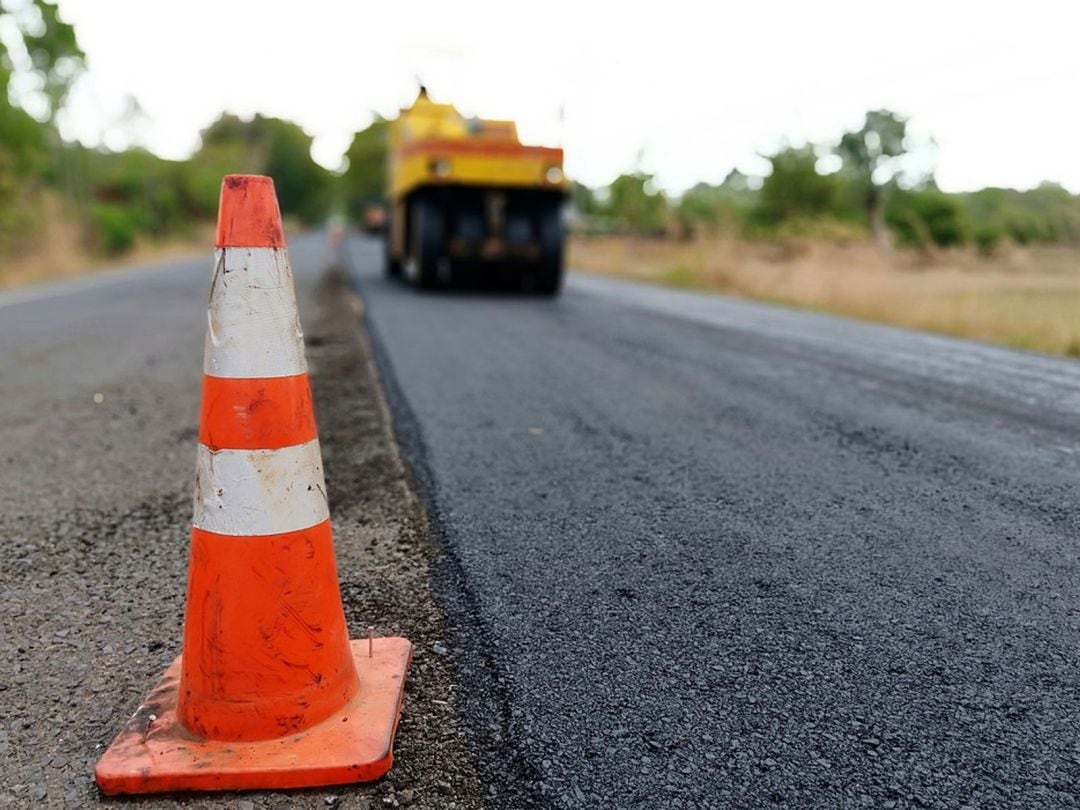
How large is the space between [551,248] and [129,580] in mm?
9496

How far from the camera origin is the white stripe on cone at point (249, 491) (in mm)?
1724

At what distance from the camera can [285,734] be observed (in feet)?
5.60

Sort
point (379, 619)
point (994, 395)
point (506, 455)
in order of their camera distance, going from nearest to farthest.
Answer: point (379, 619) → point (506, 455) → point (994, 395)

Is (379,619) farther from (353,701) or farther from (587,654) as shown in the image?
(587,654)

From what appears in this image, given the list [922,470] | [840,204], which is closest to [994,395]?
[922,470]

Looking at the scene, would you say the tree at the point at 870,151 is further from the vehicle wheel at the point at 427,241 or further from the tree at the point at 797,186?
the vehicle wheel at the point at 427,241

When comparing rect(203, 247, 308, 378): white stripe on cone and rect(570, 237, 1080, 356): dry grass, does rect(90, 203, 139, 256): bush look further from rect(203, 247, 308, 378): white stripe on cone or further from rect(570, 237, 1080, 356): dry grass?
rect(203, 247, 308, 378): white stripe on cone

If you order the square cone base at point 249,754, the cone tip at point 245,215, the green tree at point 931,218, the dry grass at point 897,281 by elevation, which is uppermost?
the green tree at point 931,218

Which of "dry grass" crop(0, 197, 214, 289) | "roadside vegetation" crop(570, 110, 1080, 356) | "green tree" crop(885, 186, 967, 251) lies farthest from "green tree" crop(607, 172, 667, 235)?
"dry grass" crop(0, 197, 214, 289)

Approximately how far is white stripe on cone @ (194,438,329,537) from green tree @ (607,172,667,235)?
29.5 meters

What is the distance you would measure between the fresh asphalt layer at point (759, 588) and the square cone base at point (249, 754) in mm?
198

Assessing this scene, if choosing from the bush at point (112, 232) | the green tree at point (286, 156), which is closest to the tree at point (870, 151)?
the bush at point (112, 232)

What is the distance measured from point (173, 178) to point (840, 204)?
112 feet

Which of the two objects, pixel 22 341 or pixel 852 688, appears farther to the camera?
pixel 22 341
